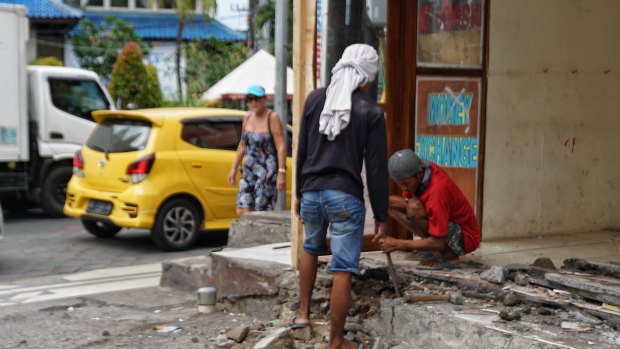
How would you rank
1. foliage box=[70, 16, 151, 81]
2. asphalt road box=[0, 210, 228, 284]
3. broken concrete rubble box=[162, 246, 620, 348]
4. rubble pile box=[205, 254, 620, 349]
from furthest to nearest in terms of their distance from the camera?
foliage box=[70, 16, 151, 81] < asphalt road box=[0, 210, 228, 284] < rubble pile box=[205, 254, 620, 349] < broken concrete rubble box=[162, 246, 620, 348]

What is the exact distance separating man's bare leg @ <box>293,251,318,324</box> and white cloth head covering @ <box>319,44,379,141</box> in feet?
2.77

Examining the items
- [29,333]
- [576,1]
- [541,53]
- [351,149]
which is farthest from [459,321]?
[576,1]

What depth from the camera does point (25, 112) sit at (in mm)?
13117

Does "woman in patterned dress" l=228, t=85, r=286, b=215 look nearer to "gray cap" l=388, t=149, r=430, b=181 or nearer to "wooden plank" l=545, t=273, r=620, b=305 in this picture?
"gray cap" l=388, t=149, r=430, b=181

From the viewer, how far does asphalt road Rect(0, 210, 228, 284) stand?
9.25 metres

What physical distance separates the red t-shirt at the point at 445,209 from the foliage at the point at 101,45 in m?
26.6

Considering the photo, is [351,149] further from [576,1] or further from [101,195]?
[101,195]

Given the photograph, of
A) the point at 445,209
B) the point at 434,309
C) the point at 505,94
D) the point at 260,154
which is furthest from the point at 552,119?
the point at 434,309

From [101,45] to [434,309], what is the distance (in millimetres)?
28372

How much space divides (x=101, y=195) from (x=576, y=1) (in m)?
5.81

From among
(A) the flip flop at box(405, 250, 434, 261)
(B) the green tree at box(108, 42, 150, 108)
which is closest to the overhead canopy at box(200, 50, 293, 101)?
(B) the green tree at box(108, 42, 150, 108)

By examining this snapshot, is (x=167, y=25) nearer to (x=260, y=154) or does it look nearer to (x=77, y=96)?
(x=77, y=96)

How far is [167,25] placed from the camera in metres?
38.4

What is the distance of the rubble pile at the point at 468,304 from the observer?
194 inches
